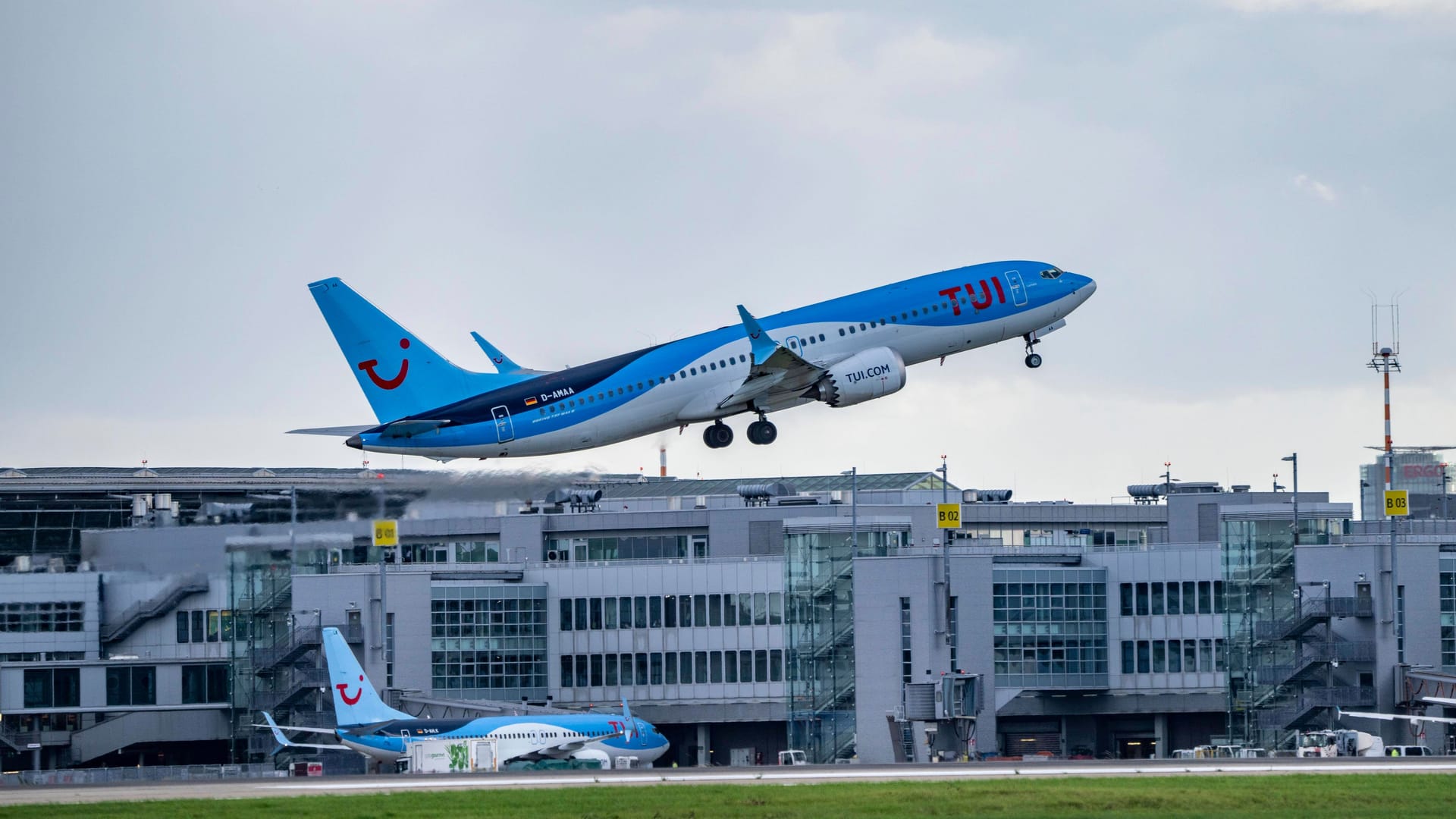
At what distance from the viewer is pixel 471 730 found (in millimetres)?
102438

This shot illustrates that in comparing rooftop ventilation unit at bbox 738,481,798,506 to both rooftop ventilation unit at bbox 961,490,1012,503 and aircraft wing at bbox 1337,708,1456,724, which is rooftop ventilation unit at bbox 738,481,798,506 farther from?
aircraft wing at bbox 1337,708,1456,724

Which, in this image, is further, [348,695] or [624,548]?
[624,548]

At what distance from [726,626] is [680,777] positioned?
52.1 metres

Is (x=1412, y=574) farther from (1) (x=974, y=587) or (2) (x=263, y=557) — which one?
(2) (x=263, y=557)

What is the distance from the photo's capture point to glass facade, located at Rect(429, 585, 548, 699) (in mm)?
127500

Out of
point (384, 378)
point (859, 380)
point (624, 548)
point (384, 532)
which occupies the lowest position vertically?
point (624, 548)

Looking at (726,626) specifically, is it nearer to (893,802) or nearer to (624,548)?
(624,548)

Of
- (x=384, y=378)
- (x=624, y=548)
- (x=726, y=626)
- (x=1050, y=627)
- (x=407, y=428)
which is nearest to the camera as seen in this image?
(x=407, y=428)

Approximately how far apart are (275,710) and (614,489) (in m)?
75.0

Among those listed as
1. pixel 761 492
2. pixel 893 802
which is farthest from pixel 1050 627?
pixel 893 802

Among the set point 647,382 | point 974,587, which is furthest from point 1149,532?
point 647,382

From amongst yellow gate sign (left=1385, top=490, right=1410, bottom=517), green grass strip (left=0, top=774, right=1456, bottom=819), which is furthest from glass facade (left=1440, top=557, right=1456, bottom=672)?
green grass strip (left=0, top=774, right=1456, bottom=819)

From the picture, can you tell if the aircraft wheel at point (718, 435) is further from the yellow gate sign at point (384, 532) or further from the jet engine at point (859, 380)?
the yellow gate sign at point (384, 532)

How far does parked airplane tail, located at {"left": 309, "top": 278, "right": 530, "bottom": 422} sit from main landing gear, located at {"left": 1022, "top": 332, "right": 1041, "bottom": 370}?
25105 millimetres
